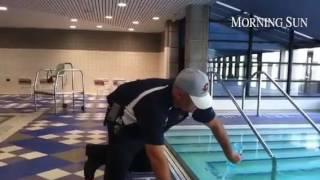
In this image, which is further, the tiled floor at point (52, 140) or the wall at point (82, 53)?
the wall at point (82, 53)

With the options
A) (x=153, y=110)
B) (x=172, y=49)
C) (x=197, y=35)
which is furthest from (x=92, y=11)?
(x=153, y=110)

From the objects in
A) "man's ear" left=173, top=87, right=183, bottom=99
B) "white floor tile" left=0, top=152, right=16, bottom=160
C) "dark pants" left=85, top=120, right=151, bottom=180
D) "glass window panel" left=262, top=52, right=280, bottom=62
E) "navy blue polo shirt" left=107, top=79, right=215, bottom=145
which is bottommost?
"white floor tile" left=0, top=152, right=16, bottom=160

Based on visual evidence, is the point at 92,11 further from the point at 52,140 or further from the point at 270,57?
the point at 270,57

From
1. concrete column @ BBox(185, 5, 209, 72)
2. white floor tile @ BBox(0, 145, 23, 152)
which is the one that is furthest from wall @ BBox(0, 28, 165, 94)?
white floor tile @ BBox(0, 145, 23, 152)

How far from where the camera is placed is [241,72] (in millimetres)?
9195

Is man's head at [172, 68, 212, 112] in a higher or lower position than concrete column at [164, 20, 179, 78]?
lower

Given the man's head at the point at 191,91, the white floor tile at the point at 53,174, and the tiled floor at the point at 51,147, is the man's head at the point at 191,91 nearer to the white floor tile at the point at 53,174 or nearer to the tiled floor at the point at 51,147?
the tiled floor at the point at 51,147

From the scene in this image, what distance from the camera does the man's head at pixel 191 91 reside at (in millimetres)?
1565

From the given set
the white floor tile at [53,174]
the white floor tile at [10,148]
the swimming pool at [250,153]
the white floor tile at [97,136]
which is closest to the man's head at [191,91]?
the swimming pool at [250,153]

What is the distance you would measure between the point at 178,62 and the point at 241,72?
1.87 meters

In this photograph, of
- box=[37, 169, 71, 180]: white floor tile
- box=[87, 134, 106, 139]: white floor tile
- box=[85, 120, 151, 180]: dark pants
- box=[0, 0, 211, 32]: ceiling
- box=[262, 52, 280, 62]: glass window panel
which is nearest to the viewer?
box=[85, 120, 151, 180]: dark pants

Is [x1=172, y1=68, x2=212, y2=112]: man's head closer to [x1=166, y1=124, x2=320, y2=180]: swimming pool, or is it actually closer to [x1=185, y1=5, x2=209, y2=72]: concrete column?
[x1=166, y1=124, x2=320, y2=180]: swimming pool

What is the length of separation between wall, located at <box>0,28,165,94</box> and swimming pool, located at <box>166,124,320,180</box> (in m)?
7.18

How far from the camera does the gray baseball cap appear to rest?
1562mm
